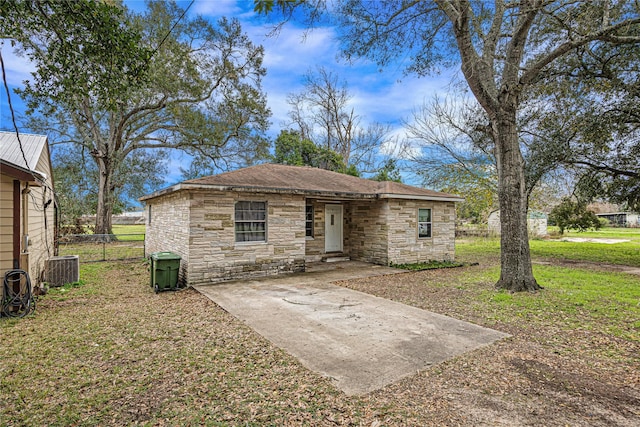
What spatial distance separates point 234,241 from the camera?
8.71m

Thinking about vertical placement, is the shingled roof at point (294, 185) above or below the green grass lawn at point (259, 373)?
above

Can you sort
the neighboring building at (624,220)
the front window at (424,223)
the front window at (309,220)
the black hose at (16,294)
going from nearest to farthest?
the black hose at (16,294), the front window at (309,220), the front window at (424,223), the neighboring building at (624,220)

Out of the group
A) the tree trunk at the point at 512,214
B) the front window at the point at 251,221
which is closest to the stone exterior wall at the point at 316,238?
the front window at the point at 251,221

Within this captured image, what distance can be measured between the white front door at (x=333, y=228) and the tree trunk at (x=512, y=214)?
238 inches

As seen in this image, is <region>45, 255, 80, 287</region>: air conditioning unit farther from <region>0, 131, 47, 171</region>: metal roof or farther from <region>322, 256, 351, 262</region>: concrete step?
<region>322, 256, 351, 262</region>: concrete step

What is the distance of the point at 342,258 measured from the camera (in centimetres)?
1260

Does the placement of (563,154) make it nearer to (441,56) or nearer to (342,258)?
(441,56)

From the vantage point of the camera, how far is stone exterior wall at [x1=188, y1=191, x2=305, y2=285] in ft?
26.8

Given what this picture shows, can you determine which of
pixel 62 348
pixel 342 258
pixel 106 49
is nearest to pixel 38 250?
pixel 62 348

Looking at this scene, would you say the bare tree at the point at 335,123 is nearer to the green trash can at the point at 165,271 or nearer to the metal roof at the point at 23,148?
the metal roof at the point at 23,148

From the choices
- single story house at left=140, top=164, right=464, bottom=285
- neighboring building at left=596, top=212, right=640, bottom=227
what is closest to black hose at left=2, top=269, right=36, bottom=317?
single story house at left=140, top=164, right=464, bottom=285

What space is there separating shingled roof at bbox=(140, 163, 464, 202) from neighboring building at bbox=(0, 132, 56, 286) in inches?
111

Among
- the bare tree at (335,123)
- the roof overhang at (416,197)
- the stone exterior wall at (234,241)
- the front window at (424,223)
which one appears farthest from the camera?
the bare tree at (335,123)

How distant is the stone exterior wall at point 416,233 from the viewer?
11.4 m
